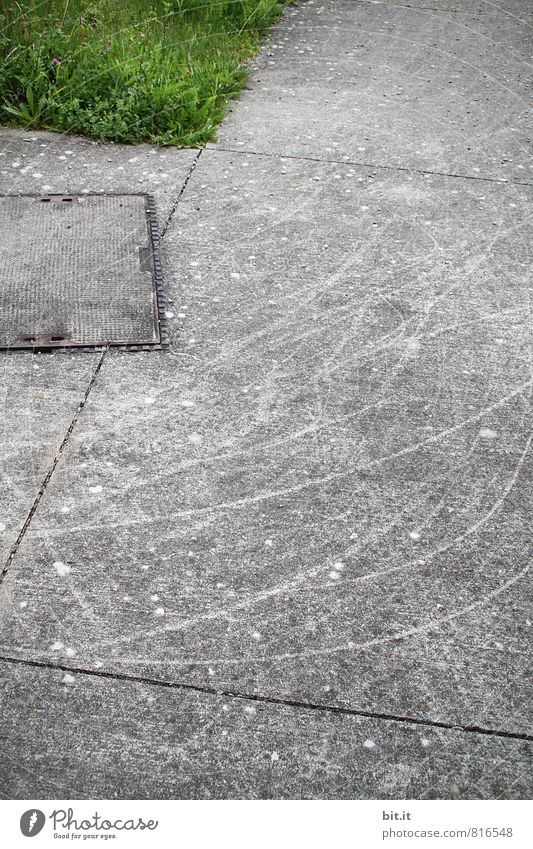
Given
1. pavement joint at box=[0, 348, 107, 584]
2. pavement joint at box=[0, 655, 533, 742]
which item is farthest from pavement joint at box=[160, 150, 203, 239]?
pavement joint at box=[0, 655, 533, 742]

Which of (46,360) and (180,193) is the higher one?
(180,193)

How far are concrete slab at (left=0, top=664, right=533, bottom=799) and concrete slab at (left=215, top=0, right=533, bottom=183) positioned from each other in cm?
372

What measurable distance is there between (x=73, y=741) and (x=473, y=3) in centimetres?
798

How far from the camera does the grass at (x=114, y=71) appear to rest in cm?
525

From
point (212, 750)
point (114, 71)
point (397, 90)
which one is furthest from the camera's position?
point (397, 90)

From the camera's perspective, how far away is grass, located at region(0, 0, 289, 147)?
525 cm

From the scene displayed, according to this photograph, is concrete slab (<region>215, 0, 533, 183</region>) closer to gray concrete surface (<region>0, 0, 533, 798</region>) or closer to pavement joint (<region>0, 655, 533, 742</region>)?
gray concrete surface (<region>0, 0, 533, 798</region>)

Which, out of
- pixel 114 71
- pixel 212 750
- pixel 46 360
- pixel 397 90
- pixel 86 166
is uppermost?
pixel 114 71

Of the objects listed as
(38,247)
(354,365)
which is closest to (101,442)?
(354,365)

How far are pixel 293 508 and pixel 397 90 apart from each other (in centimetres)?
429

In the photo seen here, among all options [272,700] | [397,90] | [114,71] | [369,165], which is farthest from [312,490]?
[397,90]

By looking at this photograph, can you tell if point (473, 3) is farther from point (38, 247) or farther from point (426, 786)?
point (426, 786)

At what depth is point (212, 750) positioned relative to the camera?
2.21 meters

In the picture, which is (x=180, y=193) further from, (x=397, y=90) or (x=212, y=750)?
(x=212, y=750)
